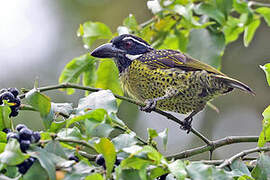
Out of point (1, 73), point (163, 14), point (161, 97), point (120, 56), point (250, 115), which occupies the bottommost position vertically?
point (250, 115)

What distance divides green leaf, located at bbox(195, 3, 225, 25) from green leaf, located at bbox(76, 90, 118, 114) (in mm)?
1756

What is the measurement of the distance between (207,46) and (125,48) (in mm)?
608

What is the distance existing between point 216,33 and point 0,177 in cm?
240

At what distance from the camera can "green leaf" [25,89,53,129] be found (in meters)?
1.92

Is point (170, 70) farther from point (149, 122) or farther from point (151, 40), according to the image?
point (149, 122)

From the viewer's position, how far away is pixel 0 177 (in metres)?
1.63

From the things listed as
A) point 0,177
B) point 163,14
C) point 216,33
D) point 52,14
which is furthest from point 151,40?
point 52,14

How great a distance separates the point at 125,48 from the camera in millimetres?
3660

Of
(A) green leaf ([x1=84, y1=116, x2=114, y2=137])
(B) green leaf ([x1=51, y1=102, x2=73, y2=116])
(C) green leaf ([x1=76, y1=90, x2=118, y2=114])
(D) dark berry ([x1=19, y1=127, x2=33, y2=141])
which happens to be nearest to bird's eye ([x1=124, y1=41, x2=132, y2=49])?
(B) green leaf ([x1=51, y1=102, x2=73, y2=116])

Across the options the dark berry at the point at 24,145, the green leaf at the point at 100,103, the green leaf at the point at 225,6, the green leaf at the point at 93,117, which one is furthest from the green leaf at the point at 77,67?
the dark berry at the point at 24,145

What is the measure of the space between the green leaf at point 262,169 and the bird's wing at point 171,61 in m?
1.18

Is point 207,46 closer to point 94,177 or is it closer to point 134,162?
point 134,162

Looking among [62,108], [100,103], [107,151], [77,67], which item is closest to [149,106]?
[77,67]

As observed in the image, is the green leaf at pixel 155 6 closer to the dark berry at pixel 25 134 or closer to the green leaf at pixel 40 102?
the green leaf at pixel 40 102
